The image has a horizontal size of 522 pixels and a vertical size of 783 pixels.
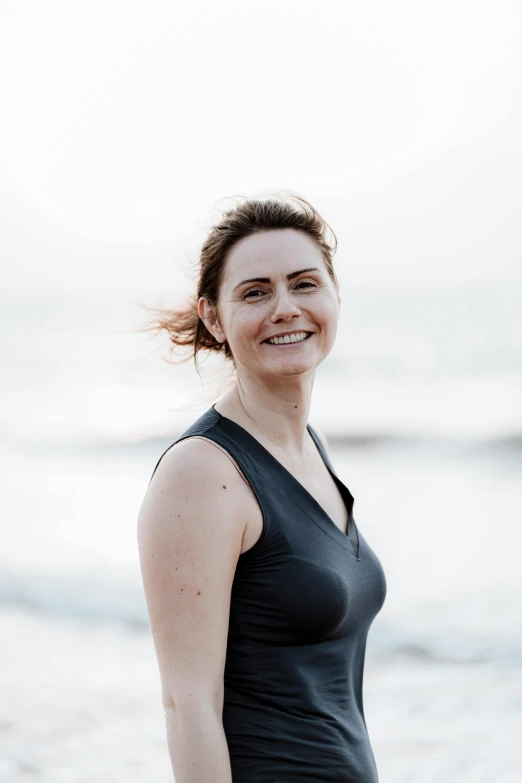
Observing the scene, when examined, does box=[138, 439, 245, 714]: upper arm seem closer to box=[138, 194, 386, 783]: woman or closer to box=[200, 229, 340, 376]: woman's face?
box=[138, 194, 386, 783]: woman

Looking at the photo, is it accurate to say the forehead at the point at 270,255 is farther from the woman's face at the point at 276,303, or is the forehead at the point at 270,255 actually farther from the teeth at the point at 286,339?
the teeth at the point at 286,339

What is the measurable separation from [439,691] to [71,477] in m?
8.59

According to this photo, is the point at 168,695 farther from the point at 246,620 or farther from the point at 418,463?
the point at 418,463

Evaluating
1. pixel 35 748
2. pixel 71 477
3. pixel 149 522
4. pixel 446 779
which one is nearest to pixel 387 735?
pixel 446 779

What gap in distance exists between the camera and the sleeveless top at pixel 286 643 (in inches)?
76.0

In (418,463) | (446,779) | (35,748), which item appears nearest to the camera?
(446,779)

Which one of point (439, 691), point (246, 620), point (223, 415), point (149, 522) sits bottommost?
point (246, 620)

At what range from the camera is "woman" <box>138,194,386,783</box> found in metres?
1.85

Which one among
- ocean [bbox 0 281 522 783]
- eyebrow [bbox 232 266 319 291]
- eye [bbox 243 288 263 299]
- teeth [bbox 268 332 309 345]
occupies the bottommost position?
teeth [bbox 268 332 309 345]

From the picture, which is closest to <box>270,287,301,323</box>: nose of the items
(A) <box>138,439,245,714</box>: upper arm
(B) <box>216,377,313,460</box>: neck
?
(B) <box>216,377,313,460</box>: neck

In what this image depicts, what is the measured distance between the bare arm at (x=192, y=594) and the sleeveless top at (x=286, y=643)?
0.23 ft

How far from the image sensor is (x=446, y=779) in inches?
182

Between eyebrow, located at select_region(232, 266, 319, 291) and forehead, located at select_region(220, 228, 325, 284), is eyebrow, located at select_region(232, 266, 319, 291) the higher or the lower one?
the lower one

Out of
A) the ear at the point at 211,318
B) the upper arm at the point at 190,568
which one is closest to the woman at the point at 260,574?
the upper arm at the point at 190,568
